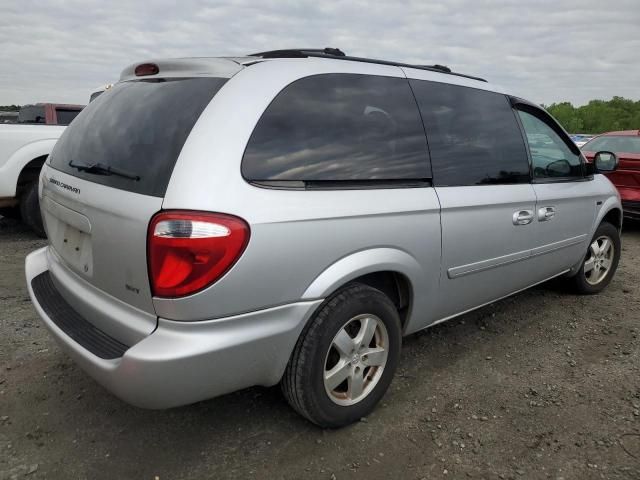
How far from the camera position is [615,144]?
7422 mm

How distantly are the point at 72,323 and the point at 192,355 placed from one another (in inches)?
30.0

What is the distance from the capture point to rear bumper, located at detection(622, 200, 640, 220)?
21.2ft

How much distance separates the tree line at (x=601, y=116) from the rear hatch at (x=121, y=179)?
1749 inches

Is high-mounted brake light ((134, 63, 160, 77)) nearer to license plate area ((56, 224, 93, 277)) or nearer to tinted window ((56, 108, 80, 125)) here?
license plate area ((56, 224, 93, 277))

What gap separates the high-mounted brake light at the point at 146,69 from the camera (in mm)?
2318

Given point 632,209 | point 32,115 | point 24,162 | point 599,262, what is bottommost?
point 599,262

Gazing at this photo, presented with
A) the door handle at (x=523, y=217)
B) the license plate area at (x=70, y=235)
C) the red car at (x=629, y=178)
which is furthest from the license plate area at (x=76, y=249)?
the red car at (x=629, y=178)

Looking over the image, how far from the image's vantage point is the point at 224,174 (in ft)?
6.03

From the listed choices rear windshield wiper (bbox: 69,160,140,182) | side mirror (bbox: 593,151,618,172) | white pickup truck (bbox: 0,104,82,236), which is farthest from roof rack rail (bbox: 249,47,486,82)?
white pickup truck (bbox: 0,104,82,236)

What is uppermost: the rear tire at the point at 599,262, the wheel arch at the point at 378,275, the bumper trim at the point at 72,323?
the wheel arch at the point at 378,275

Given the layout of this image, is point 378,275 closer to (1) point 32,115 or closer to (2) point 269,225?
(2) point 269,225

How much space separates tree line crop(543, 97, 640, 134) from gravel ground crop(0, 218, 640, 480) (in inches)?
1698

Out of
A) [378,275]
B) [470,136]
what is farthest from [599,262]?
[378,275]

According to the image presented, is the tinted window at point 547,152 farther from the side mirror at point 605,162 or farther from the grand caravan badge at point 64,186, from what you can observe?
the grand caravan badge at point 64,186
